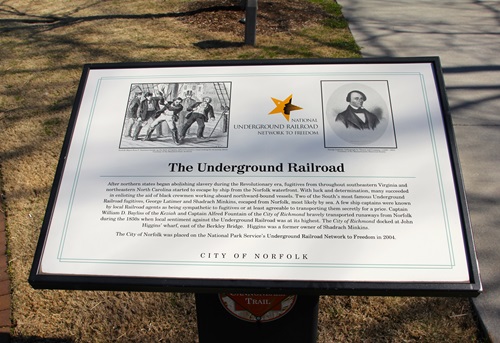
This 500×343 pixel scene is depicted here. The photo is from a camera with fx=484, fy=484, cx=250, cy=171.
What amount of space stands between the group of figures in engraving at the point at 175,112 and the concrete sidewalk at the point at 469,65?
6.41ft

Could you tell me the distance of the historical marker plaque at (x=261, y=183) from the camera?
5.34 feet

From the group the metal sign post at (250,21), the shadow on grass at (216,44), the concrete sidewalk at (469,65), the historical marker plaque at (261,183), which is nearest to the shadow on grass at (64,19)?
the shadow on grass at (216,44)

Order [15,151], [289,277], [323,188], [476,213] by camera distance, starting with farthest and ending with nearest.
Answer: [15,151], [476,213], [323,188], [289,277]

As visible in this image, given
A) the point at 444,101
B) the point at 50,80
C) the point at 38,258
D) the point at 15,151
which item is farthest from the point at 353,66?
the point at 50,80

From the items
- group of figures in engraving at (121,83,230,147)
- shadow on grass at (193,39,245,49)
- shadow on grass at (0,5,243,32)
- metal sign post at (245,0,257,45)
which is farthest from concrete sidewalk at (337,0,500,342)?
shadow on grass at (0,5,243,32)

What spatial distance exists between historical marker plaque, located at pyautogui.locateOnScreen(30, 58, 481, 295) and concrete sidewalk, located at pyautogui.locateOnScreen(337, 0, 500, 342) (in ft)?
4.65

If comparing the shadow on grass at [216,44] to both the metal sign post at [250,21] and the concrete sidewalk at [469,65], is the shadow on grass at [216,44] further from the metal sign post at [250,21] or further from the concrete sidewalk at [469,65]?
the concrete sidewalk at [469,65]

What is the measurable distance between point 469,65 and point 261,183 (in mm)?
4594

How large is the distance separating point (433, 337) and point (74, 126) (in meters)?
2.18

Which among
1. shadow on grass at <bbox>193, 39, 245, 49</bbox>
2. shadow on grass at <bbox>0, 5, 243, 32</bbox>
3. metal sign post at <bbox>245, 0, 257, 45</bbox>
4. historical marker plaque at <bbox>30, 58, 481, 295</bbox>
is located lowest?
shadow on grass at <bbox>0, 5, 243, 32</bbox>

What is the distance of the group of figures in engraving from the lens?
193 centimetres

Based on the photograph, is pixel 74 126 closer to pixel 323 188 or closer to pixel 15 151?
pixel 323 188

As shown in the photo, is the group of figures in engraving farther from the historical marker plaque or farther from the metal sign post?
the metal sign post

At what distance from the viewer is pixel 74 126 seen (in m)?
1.96
